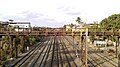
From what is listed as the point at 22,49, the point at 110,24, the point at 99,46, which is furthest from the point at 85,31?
the point at 110,24

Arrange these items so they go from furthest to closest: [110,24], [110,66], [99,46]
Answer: [110,24] < [99,46] < [110,66]

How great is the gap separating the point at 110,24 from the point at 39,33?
2129 inches

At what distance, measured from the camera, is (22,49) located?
58219 mm

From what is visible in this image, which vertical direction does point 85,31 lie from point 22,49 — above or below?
above

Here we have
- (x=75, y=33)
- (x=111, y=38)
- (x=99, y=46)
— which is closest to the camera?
(x=75, y=33)

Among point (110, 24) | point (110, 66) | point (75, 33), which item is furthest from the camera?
point (110, 24)

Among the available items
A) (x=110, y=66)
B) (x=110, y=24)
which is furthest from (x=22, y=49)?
(x=110, y=24)

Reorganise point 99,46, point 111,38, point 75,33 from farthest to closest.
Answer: point 111,38 < point 99,46 < point 75,33

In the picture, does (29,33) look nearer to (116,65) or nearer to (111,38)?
(116,65)

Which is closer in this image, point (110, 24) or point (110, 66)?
point (110, 66)

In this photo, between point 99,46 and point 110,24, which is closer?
point 99,46

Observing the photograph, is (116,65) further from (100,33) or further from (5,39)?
(5,39)

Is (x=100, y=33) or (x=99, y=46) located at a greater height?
(x=100, y=33)

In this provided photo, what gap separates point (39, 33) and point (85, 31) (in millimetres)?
8125
